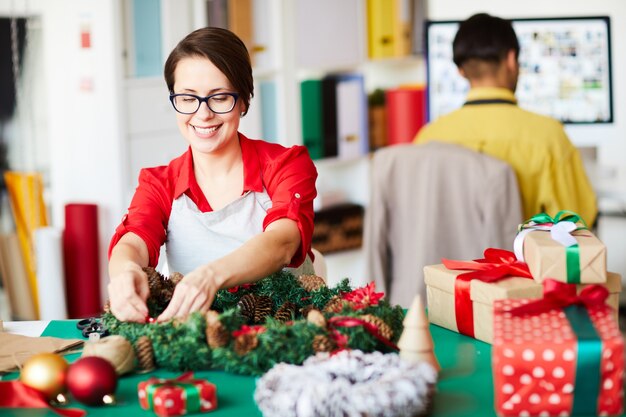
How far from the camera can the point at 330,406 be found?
121 cm

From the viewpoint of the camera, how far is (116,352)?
4.75 feet

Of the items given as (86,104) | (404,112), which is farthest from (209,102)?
(404,112)

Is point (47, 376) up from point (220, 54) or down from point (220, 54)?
down

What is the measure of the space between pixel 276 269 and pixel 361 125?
297cm

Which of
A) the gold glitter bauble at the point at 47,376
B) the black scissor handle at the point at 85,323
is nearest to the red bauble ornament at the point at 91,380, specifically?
the gold glitter bauble at the point at 47,376

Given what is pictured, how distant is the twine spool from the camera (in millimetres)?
1437

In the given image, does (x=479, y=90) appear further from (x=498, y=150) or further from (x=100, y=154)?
(x=100, y=154)

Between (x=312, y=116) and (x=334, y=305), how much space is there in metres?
2.95

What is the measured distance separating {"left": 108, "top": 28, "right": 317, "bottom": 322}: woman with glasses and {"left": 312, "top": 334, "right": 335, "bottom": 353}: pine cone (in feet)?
0.98

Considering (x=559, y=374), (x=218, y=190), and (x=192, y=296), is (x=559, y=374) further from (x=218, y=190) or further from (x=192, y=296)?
(x=218, y=190)

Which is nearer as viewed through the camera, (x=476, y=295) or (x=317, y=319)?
(x=317, y=319)

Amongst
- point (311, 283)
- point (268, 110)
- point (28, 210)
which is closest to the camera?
point (311, 283)

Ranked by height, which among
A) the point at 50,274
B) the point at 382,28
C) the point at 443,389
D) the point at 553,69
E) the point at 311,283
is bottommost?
the point at 50,274

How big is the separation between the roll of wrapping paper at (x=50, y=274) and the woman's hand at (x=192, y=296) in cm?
217
